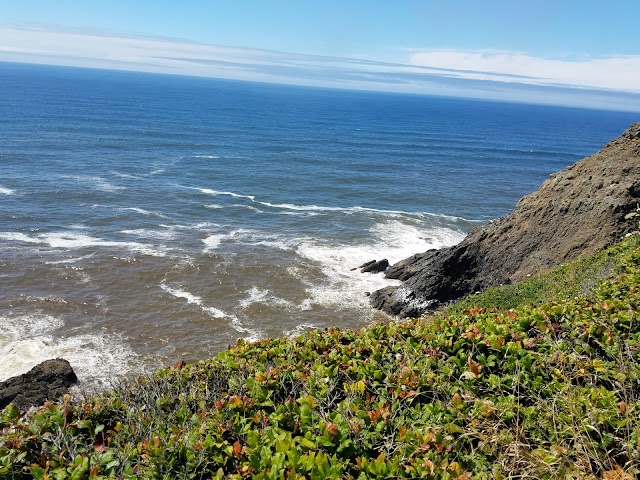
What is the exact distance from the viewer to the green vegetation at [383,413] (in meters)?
4.69

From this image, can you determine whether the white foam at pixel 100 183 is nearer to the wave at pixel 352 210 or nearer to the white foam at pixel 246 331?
the wave at pixel 352 210

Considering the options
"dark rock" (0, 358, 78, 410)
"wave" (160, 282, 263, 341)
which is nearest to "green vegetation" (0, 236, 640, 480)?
"dark rock" (0, 358, 78, 410)

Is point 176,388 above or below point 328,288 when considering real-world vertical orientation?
above

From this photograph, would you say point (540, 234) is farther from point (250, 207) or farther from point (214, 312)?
point (250, 207)

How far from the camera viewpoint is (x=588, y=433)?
4.86 metres

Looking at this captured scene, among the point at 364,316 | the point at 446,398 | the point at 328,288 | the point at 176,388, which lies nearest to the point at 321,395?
the point at 446,398

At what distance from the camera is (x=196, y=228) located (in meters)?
39.9

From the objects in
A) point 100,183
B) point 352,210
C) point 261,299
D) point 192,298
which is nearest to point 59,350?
point 192,298

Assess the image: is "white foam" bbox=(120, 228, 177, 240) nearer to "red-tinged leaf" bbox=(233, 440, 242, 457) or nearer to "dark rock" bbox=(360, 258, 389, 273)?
"dark rock" bbox=(360, 258, 389, 273)

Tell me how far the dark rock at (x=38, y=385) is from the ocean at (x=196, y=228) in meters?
2.25

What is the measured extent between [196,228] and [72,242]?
29.8 ft

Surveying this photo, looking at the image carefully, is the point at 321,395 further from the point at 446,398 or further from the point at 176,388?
the point at 176,388

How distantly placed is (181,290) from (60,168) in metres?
34.3

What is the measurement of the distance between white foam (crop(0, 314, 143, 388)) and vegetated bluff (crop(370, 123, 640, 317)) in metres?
13.7
